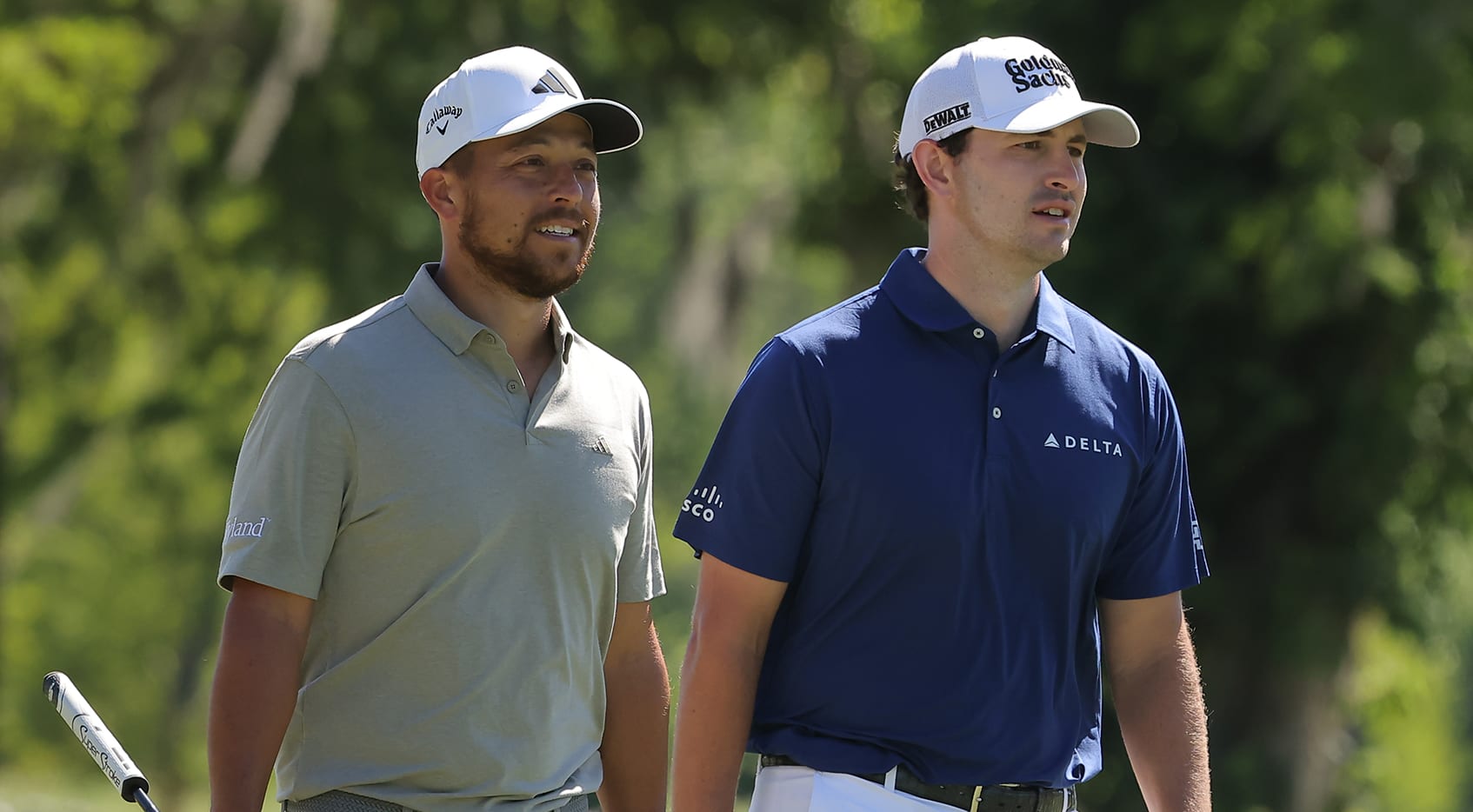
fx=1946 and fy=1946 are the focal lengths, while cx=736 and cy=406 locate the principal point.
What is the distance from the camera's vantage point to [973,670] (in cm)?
333

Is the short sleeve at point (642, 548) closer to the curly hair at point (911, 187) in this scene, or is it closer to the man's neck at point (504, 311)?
the man's neck at point (504, 311)

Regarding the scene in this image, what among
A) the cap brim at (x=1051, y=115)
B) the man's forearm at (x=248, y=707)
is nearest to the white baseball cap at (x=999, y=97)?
the cap brim at (x=1051, y=115)

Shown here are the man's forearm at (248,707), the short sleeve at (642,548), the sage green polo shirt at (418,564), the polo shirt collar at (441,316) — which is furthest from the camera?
the short sleeve at (642,548)

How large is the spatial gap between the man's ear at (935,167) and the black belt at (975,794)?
107 centimetres

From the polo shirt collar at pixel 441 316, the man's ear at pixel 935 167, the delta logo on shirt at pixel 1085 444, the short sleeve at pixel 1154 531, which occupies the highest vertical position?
the man's ear at pixel 935 167

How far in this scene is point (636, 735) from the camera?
3.72 metres

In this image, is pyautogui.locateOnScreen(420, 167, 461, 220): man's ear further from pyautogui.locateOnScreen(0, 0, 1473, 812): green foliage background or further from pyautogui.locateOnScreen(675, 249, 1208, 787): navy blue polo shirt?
pyautogui.locateOnScreen(0, 0, 1473, 812): green foliage background

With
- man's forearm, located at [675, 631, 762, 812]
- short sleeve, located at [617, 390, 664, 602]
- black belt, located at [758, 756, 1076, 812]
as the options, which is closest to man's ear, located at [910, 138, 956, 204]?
short sleeve, located at [617, 390, 664, 602]

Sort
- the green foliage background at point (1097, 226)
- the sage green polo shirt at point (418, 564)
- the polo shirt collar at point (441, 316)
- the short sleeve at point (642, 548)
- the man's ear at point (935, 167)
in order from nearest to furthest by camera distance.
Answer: the sage green polo shirt at point (418, 564) → the polo shirt collar at point (441, 316) → the man's ear at point (935, 167) → the short sleeve at point (642, 548) → the green foliage background at point (1097, 226)

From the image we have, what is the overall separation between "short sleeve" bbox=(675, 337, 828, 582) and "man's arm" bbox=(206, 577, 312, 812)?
0.70 m

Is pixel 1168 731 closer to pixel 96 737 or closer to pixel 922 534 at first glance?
pixel 922 534

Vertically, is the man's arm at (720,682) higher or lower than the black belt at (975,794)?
higher

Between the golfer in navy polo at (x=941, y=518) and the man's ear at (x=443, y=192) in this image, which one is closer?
the golfer in navy polo at (x=941, y=518)

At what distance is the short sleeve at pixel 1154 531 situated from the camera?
365 centimetres
